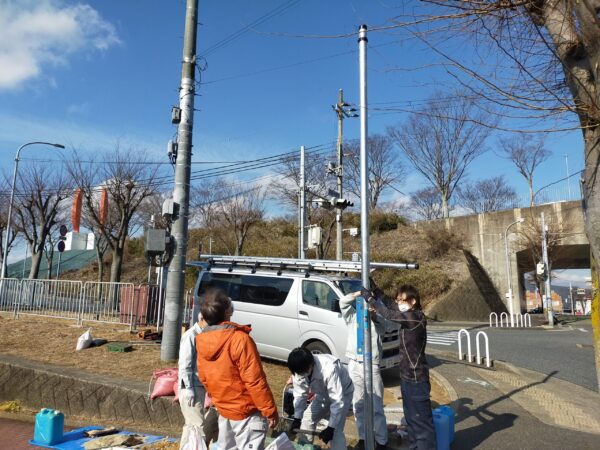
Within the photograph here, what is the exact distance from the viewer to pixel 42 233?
88.1 feet

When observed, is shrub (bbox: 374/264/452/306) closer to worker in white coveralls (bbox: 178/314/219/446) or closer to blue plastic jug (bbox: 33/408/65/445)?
blue plastic jug (bbox: 33/408/65/445)

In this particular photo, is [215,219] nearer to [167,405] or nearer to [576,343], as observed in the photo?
[576,343]

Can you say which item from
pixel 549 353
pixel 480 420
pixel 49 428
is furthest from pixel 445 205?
pixel 49 428

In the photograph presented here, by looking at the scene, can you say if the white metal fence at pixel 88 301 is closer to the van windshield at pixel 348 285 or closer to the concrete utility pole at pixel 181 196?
the concrete utility pole at pixel 181 196

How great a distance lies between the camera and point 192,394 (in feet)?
13.6

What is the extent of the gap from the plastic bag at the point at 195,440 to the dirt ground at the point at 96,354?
2708 mm

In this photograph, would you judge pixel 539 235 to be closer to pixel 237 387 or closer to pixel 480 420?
pixel 480 420

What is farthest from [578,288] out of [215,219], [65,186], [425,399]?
[425,399]

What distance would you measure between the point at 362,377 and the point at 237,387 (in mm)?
2486

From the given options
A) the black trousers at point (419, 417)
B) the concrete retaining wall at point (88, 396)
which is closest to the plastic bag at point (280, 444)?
the black trousers at point (419, 417)

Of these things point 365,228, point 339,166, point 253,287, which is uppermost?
point 339,166

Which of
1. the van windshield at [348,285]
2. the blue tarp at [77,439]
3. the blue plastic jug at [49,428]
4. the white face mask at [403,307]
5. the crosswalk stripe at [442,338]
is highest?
the van windshield at [348,285]

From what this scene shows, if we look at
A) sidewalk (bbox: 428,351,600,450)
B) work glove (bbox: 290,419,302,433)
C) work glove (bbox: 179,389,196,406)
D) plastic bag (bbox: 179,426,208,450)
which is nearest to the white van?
sidewalk (bbox: 428,351,600,450)

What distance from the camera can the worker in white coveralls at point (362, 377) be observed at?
16.8 ft
